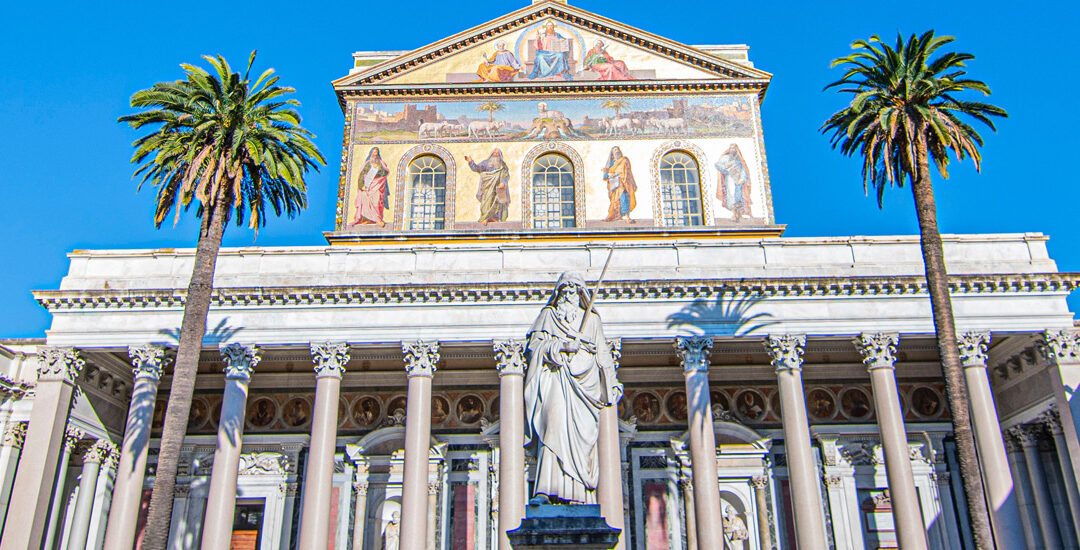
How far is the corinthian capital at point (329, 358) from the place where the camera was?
24344 mm

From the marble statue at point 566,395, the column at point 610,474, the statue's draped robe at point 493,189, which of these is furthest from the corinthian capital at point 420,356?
the marble statue at point 566,395

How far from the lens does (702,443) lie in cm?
2308

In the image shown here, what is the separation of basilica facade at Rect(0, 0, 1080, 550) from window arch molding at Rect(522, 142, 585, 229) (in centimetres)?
8

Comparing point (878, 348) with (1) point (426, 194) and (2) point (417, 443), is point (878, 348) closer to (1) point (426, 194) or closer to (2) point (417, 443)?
(2) point (417, 443)

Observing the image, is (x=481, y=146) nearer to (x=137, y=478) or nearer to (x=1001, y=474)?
(x=137, y=478)

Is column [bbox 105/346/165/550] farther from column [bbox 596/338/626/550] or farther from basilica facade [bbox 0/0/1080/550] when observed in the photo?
column [bbox 596/338/626/550]

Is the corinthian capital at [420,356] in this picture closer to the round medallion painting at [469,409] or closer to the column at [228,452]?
the column at [228,452]

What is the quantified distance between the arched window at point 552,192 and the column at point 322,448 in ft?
31.8

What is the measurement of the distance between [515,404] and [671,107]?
14.3 metres

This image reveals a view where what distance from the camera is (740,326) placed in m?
24.5

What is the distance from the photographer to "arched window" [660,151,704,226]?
3109 cm

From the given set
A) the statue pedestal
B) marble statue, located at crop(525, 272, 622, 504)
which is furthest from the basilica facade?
the statue pedestal

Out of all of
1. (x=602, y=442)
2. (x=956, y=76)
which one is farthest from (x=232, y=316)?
(x=956, y=76)

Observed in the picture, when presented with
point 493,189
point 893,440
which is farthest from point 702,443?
point 493,189
